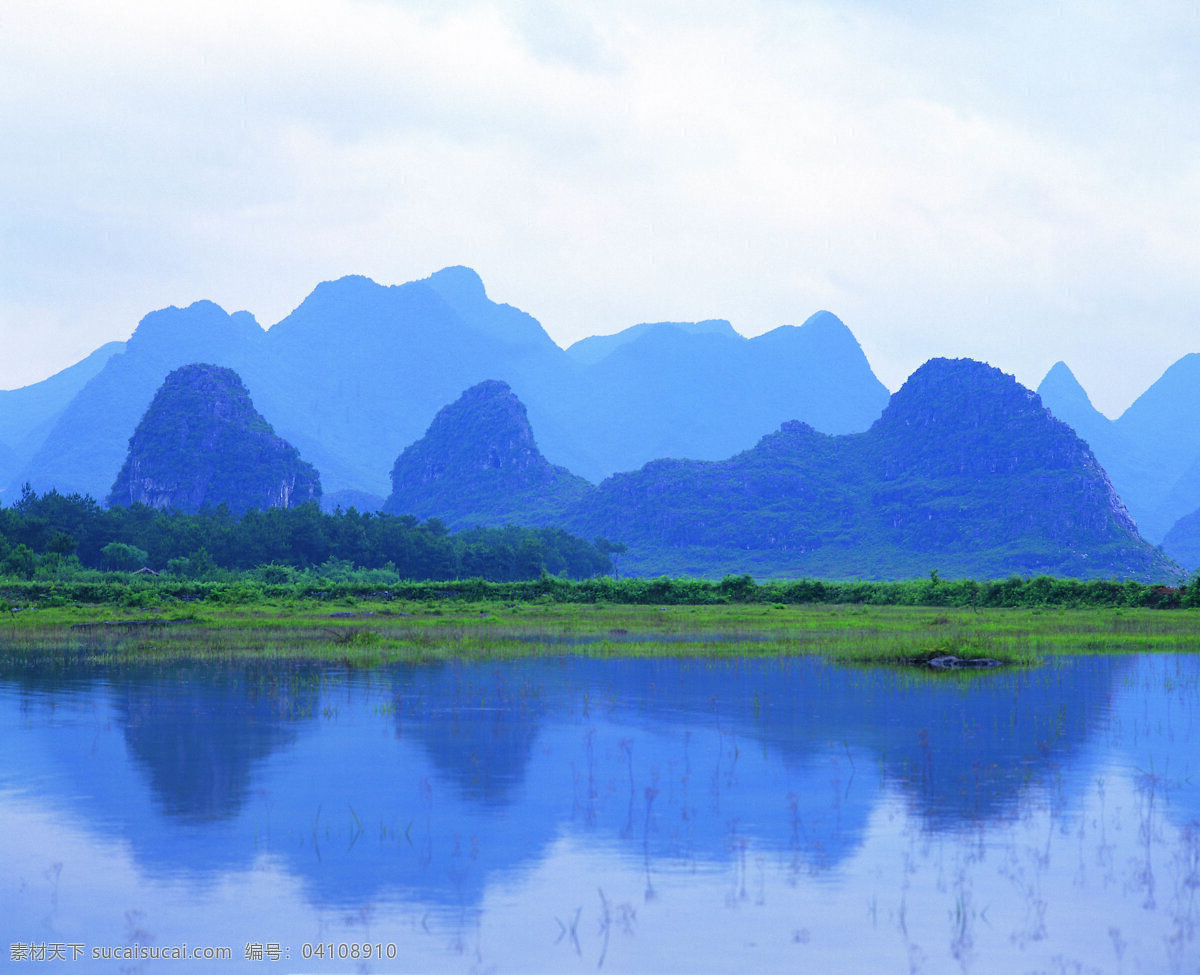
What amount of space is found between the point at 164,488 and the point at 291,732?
511 feet

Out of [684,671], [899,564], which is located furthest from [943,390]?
[684,671]

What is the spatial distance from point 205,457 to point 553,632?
136735mm

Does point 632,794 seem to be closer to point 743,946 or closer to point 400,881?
point 400,881

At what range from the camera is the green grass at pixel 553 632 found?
32.0 metres

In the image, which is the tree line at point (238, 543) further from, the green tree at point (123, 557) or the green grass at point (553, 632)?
the green grass at point (553, 632)

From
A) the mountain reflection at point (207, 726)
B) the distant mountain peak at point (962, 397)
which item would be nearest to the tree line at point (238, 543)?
the mountain reflection at point (207, 726)

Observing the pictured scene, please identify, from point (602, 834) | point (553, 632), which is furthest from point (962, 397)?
point (602, 834)

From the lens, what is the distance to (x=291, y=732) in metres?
19.0

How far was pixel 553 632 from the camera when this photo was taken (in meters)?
40.3

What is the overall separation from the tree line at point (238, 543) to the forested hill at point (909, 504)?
6566cm

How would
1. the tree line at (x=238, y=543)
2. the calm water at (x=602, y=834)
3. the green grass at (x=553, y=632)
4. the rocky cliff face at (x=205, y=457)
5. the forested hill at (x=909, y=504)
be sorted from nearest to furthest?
the calm water at (x=602, y=834) → the green grass at (x=553, y=632) → the tree line at (x=238, y=543) → the forested hill at (x=909, y=504) → the rocky cliff face at (x=205, y=457)

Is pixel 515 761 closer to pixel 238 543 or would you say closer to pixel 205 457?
pixel 238 543

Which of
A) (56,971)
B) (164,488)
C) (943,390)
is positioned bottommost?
(56,971)

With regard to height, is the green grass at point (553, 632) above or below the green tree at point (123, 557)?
below
